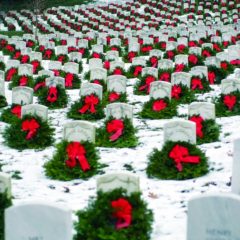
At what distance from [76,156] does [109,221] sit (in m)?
2.63

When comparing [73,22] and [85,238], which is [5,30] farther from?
[85,238]

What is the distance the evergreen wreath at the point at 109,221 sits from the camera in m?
6.00

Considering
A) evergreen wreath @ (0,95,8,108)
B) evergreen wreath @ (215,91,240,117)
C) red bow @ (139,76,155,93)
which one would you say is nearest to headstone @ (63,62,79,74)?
red bow @ (139,76,155,93)

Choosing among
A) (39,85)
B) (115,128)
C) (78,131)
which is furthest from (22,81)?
(78,131)

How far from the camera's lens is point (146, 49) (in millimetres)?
19812

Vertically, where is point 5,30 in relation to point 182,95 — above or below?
above

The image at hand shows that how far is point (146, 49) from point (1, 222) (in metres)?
14.0

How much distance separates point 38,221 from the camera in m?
5.55

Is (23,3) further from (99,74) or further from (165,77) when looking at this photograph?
(165,77)

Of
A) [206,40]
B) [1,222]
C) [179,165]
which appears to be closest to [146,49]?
[206,40]

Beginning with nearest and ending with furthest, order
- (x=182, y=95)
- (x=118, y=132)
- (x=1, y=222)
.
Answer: (x=1, y=222) → (x=118, y=132) → (x=182, y=95)

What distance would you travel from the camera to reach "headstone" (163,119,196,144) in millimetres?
8719

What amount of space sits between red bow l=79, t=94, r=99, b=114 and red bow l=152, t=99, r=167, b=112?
118cm

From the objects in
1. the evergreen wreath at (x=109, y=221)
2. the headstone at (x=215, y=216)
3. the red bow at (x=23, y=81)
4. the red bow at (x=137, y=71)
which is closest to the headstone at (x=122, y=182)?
the evergreen wreath at (x=109, y=221)
